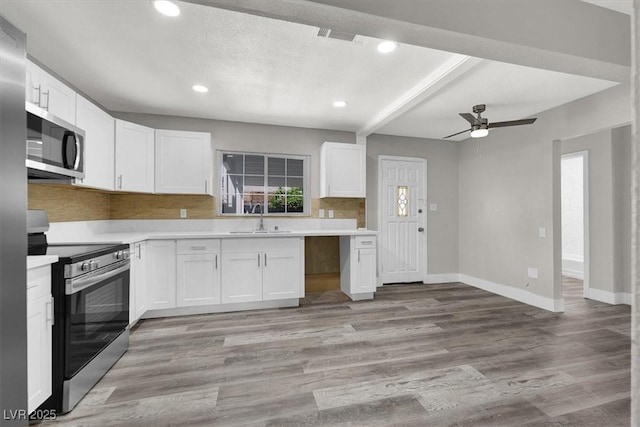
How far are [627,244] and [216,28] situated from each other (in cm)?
544

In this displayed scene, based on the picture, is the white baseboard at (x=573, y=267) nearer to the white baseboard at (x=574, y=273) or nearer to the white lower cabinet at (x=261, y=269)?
the white baseboard at (x=574, y=273)

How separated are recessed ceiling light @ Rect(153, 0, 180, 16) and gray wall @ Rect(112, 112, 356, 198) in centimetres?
216

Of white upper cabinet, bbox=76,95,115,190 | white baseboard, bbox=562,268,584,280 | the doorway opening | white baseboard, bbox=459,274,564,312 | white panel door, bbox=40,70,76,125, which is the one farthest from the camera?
the doorway opening

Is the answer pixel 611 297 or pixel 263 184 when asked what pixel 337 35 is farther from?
pixel 611 297

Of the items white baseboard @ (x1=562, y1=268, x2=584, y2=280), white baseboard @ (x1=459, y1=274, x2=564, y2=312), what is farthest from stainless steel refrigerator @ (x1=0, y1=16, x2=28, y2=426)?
white baseboard @ (x1=562, y1=268, x2=584, y2=280)

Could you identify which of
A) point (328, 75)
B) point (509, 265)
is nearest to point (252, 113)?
point (328, 75)

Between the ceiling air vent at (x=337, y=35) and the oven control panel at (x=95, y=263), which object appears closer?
the oven control panel at (x=95, y=263)

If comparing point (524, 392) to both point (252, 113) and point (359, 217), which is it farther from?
point (252, 113)

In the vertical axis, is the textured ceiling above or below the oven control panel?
above

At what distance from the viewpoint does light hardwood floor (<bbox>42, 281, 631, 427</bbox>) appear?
168 centimetres

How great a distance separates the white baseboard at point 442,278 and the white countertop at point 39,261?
4721 millimetres

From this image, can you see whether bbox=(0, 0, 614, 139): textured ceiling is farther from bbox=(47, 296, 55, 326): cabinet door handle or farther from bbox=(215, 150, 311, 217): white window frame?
bbox=(47, 296, 55, 326): cabinet door handle

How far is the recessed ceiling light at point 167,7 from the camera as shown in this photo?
1.79m

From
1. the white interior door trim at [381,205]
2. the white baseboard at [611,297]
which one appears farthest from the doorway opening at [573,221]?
the white interior door trim at [381,205]
